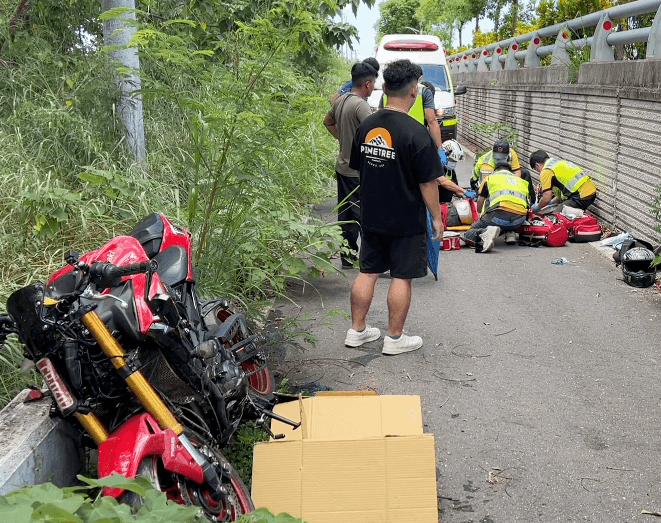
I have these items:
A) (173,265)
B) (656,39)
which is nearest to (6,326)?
(173,265)

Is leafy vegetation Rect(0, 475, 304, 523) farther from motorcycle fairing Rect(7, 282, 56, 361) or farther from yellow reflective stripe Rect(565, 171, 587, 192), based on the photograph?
yellow reflective stripe Rect(565, 171, 587, 192)

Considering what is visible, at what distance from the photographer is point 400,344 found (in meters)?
6.02

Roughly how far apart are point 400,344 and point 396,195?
1.13 meters

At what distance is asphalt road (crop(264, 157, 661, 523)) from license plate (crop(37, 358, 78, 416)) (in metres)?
1.86

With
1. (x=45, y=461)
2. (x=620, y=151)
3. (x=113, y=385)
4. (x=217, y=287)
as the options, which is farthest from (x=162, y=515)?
(x=620, y=151)

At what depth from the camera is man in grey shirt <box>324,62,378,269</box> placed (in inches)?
314

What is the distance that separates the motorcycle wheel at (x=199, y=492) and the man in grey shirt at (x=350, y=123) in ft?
15.6

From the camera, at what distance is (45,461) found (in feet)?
10.8

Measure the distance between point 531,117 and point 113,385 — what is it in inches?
538

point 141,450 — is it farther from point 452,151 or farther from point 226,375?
point 452,151

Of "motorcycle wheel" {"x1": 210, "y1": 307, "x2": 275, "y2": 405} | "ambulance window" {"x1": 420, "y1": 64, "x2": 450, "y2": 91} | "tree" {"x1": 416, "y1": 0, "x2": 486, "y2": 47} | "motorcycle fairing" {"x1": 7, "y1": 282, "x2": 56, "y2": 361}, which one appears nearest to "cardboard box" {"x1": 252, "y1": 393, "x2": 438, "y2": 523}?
"motorcycle wheel" {"x1": 210, "y1": 307, "x2": 275, "y2": 405}

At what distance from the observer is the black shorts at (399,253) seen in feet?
19.2

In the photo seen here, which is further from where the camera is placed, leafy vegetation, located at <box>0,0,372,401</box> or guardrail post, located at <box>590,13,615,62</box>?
Answer: guardrail post, located at <box>590,13,615,62</box>

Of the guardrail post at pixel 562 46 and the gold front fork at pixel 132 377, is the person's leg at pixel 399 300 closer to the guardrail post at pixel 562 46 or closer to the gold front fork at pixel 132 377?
the gold front fork at pixel 132 377
